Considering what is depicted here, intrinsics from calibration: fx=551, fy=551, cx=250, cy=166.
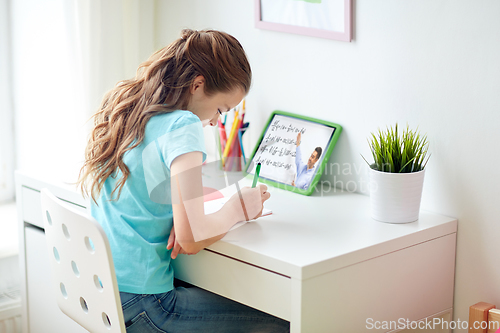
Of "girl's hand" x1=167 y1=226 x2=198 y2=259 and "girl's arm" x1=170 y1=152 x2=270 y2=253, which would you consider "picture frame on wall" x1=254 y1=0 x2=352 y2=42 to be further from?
"girl's hand" x1=167 y1=226 x2=198 y2=259

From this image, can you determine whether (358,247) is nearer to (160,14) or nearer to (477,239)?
(477,239)

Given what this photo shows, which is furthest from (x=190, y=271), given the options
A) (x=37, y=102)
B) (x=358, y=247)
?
(x=37, y=102)

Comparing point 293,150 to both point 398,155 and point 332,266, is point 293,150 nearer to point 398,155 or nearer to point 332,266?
point 398,155

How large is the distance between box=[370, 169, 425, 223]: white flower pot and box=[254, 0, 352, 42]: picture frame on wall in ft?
1.34

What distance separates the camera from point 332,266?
1.04 m

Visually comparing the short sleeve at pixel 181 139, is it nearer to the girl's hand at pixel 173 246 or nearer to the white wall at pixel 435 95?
the girl's hand at pixel 173 246

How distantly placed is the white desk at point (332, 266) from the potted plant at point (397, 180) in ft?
0.10

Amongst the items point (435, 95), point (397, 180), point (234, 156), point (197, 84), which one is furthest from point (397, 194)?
point (234, 156)

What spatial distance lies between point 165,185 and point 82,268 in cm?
23

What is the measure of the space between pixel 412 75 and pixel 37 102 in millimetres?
1273

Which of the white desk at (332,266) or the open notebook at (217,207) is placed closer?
the white desk at (332,266)

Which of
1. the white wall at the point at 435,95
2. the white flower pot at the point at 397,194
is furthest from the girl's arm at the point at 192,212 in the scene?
the white wall at the point at 435,95

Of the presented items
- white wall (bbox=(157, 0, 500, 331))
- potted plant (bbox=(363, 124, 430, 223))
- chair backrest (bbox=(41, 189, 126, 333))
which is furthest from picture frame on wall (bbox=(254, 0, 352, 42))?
chair backrest (bbox=(41, 189, 126, 333))

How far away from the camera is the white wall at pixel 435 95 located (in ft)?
3.86
